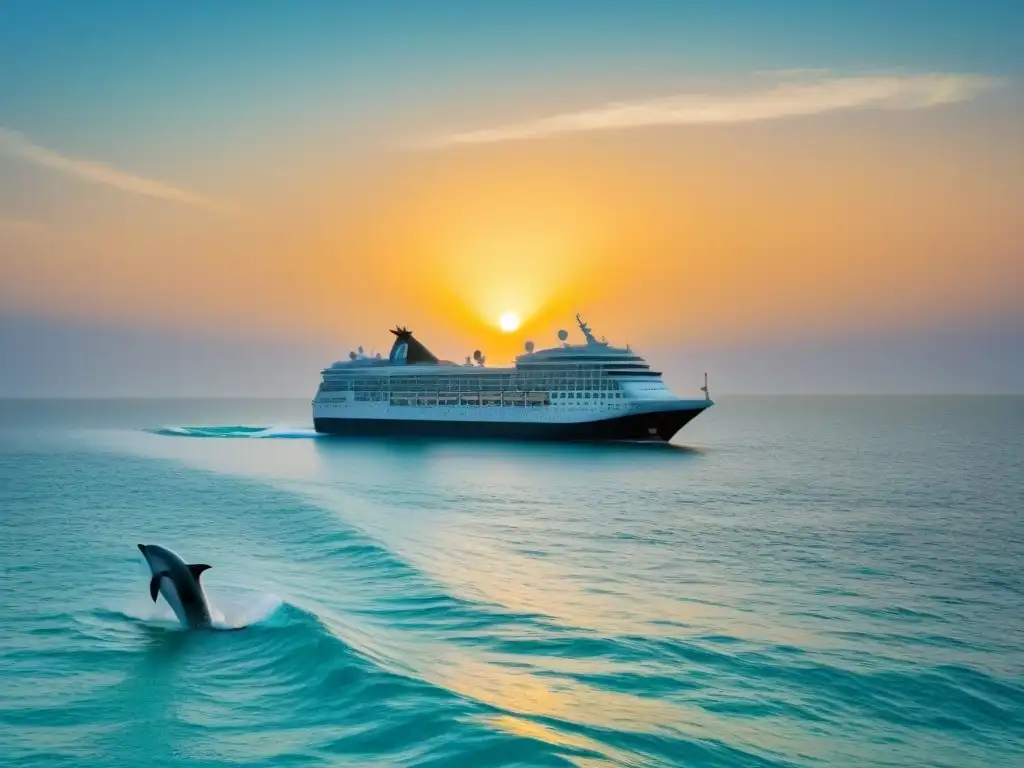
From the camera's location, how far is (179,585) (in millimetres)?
17312

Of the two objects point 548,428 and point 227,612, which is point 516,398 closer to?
point 548,428

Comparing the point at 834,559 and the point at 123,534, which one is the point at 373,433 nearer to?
the point at 123,534

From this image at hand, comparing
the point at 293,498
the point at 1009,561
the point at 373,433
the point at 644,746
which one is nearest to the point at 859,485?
the point at 1009,561

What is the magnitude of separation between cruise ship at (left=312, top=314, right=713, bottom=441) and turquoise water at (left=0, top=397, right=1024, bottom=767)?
41376 mm

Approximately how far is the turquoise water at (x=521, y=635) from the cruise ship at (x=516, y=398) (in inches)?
1629

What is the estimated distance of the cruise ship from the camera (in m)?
83.1

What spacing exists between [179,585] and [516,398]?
7410 cm

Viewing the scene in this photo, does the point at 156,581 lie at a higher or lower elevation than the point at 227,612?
higher

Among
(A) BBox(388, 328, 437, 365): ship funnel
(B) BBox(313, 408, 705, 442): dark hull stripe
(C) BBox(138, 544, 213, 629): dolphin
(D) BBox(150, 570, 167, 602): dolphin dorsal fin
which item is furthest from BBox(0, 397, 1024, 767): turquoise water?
(A) BBox(388, 328, 437, 365): ship funnel

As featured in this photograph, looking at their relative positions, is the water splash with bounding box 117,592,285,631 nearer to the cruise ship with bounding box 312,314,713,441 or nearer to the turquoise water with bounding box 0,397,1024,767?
the turquoise water with bounding box 0,397,1024,767

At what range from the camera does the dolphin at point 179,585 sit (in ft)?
54.9

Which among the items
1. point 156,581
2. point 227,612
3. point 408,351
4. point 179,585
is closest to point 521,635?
point 227,612

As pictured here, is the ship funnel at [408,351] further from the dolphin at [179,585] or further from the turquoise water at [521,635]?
the dolphin at [179,585]

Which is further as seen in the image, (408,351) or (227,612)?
(408,351)
